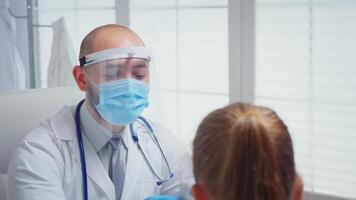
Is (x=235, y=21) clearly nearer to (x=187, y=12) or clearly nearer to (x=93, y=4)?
(x=187, y=12)

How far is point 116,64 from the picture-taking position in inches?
56.4

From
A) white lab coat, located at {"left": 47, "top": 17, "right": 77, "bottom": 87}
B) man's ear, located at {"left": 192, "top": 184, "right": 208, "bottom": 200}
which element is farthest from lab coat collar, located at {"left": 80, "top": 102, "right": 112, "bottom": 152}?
white lab coat, located at {"left": 47, "top": 17, "right": 77, "bottom": 87}

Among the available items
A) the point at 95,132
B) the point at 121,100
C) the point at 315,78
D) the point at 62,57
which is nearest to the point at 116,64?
the point at 121,100

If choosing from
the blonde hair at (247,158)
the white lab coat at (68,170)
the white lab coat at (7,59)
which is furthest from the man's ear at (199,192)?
the white lab coat at (7,59)

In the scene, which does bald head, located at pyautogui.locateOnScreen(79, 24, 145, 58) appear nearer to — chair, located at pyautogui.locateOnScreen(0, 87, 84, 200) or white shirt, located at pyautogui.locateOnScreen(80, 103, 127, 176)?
white shirt, located at pyautogui.locateOnScreen(80, 103, 127, 176)

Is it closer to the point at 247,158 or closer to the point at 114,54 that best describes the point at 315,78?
the point at 114,54

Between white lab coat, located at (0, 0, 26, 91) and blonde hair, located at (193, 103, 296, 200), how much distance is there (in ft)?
7.21

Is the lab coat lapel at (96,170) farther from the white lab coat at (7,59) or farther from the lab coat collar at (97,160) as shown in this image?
the white lab coat at (7,59)

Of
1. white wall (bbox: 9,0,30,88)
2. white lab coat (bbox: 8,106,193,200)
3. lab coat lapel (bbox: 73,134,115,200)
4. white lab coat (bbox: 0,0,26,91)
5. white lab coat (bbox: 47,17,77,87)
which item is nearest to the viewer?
white lab coat (bbox: 8,106,193,200)

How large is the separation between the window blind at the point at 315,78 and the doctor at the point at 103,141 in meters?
0.72

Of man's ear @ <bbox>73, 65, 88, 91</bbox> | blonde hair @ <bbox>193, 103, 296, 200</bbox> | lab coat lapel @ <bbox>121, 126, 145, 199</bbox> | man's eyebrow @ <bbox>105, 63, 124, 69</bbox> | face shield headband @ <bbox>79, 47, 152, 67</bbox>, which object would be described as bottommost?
lab coat lapel @ <bbox>121, 126, 145, 199</bbox>

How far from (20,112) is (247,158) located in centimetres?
112

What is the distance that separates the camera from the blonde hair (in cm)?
77

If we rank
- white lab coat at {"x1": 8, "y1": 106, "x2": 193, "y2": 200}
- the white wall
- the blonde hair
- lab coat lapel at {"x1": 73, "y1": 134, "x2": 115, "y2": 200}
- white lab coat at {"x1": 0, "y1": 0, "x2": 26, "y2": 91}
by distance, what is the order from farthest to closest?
the white wall < white lab coat at {"x1": 0, "y1": 0, "x2": 26, "y2": 91} < lab coat lapel at {"x1": 73, "y1": 134, "x2": 115, "y2": 200} < white lab coat at {"x1": 8, "y1": 106, "x2": 193, "y2": 200} < the blonde hair
